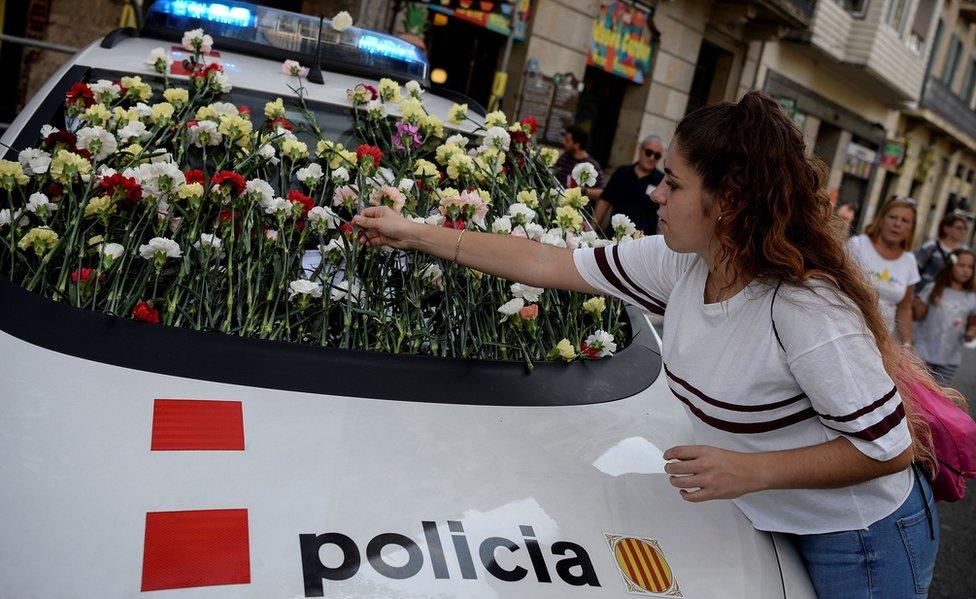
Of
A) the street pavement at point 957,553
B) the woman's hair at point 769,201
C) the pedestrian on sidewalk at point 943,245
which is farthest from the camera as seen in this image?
the pedestrian on sidewalk at point 943,245

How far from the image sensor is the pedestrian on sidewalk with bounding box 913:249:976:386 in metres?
5.86

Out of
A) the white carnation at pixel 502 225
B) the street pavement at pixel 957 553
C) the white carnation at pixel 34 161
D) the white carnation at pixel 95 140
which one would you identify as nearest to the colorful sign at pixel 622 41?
the street pavement at pixel 957 553

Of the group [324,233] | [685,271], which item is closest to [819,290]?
[685,271]

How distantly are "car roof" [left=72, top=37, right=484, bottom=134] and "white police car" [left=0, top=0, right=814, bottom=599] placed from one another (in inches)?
48.2

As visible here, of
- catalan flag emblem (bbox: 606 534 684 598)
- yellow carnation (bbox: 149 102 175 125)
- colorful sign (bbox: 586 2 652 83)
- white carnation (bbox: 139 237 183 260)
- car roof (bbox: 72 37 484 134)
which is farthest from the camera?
colorful sign (bbox: 586 2 652 83)

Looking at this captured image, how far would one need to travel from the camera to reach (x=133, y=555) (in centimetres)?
128

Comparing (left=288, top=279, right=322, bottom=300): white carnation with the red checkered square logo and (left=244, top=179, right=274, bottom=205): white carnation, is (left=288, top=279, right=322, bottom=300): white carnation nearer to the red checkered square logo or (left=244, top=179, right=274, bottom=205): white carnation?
(left=244, top=179, right=274, bottom=205): white carnation

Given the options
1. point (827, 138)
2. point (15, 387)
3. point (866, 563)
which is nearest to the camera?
point (15, 387)

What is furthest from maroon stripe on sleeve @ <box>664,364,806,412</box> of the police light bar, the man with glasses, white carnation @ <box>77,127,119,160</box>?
the man with glasses

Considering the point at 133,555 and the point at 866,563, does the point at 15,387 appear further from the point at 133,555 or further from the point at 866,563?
the point at 866,563

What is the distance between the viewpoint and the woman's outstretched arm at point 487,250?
2.15 m

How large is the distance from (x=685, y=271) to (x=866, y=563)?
68 cm

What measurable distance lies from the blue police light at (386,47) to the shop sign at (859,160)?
822 inches

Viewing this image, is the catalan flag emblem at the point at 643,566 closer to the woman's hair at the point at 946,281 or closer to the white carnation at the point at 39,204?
the white carnation at the point at 39,204
